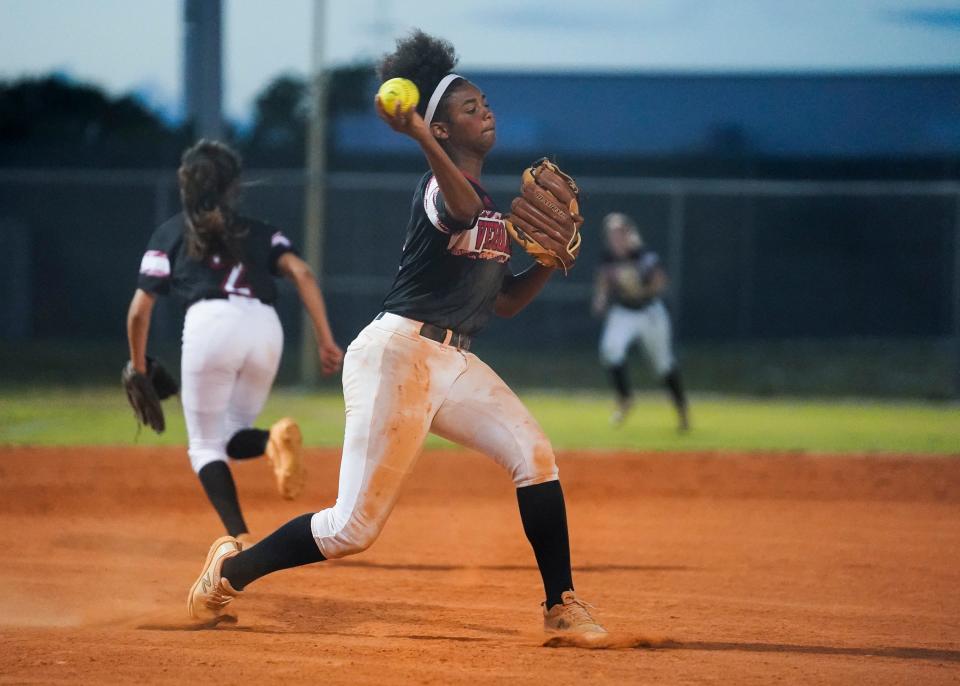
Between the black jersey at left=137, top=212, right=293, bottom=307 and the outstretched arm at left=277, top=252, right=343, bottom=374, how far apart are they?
0.07 meters

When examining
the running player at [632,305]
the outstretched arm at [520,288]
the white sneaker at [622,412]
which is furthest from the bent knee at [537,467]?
the white sneaker at [622,412]

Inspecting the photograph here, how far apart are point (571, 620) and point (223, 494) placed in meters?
2.01

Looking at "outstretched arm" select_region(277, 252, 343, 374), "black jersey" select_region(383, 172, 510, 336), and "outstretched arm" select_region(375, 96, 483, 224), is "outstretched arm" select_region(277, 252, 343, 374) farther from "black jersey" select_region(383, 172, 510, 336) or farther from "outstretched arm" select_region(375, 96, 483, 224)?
"outstretched arm" select_region(375, 96, 483, 224)

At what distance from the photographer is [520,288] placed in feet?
16.0

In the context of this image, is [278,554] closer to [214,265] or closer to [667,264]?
[214,265]

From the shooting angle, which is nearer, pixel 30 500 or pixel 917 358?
pixel 30 500

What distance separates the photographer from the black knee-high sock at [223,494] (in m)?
5.89

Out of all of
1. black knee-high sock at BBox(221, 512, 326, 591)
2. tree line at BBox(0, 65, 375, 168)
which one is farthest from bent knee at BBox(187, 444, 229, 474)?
tree line at BBox(0, 65, 375, 168)

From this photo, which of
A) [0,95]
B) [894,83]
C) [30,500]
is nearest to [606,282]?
[30,500]

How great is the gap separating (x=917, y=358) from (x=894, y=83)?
8496mm

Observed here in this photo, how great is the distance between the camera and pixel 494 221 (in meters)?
4.52

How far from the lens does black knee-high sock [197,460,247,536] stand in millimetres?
5888

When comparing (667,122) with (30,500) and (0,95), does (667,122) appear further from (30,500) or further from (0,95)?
(30,500)

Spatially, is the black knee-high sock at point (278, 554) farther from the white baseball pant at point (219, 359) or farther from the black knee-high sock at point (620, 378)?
the black knee-high sock at point (620, 378)
